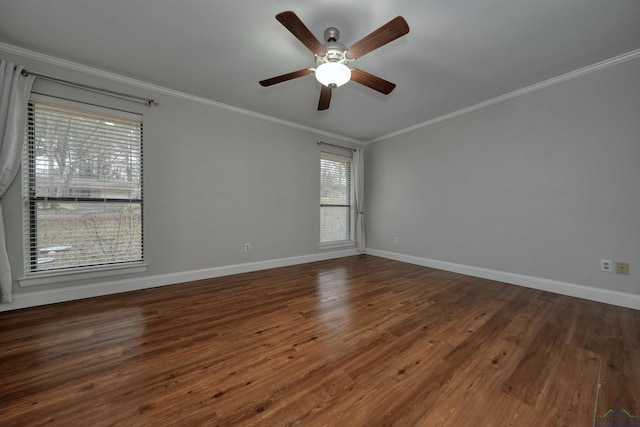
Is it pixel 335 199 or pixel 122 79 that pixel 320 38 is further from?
pixel 335 199

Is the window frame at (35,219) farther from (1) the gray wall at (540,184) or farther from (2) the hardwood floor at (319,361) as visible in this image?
(1) the gray wall at (540,184)

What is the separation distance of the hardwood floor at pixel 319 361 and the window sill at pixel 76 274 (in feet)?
0.85

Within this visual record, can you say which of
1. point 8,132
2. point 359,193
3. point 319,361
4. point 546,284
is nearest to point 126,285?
point 8,132

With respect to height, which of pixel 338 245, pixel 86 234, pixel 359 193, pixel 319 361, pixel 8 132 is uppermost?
pixel 8 132

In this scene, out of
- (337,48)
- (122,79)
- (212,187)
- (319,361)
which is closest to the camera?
(319,361)

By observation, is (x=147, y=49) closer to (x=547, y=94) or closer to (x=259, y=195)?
(x=259, y=195)

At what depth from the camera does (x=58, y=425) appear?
3.43ft

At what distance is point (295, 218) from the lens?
13.7 feet

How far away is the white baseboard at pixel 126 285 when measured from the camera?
7.54 ft

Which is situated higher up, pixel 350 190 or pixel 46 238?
pixel 350 190

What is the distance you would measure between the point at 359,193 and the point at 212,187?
9.48 feet

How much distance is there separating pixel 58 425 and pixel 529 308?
11.6ft

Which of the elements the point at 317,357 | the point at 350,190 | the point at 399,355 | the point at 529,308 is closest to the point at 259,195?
the point at 350,190

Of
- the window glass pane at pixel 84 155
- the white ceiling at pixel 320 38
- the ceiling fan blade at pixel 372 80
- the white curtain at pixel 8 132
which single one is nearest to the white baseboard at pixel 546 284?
the white ceiling at pixel 320 38
